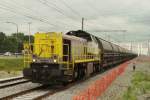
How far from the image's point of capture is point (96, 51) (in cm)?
2889

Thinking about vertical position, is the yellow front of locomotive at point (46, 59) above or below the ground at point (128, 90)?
above

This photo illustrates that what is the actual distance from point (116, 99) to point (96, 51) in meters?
14.0

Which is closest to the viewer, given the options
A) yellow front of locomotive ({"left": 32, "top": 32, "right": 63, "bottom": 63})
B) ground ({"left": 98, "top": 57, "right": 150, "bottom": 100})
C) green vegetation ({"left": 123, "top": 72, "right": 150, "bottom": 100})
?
ground ({"left": 98, "top": 57, "right": 150, "bottom": 100})

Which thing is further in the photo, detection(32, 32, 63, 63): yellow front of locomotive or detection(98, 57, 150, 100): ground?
detection(32, 32, 63, 63): yellow front of locomotive

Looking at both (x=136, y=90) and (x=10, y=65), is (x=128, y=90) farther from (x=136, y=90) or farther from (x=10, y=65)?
(x=10, y=65)

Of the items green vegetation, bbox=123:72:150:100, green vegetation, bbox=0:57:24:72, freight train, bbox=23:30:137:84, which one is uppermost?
freight train, bbox=23:30:137:84

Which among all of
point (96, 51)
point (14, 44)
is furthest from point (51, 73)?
point (14, 44)

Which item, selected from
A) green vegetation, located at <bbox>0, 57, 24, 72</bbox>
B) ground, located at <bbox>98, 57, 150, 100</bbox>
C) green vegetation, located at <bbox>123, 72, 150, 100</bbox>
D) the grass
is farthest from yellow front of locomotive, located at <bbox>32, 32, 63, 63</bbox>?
the grass

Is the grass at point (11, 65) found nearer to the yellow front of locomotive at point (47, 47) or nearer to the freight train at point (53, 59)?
the freight train at point (53, 59)

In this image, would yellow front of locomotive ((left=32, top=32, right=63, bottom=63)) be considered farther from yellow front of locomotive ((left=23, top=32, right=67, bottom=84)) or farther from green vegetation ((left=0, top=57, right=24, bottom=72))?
green vegetation ((left=0, top=57, right=24, bottom=72))

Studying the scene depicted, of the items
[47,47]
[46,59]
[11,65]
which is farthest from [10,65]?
[46,59]

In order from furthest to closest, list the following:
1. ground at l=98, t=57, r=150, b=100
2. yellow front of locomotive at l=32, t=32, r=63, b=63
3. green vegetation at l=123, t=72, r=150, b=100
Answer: yellow front of locomotive at l=32, t=32, r=63, b=63, green vegetation at l=123, t=72, r=150, b=100, ground at l=98, t=57, r=150, b=100

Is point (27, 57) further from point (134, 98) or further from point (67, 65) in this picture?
point (134, 98)

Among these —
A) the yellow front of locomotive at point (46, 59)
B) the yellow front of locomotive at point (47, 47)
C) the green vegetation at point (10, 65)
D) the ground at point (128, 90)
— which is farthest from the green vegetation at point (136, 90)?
the green vegetation at point (10, 65)
